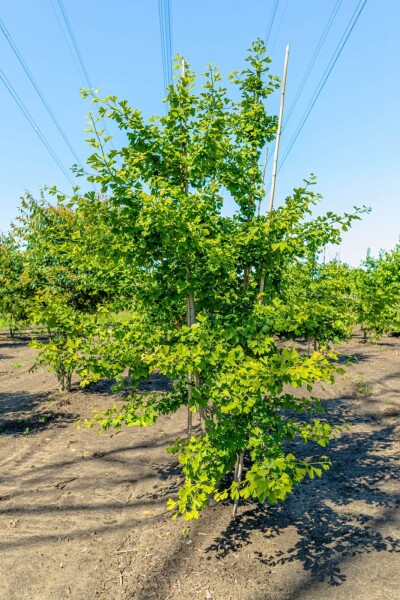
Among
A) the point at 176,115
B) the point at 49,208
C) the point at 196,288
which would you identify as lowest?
the point at 196,288

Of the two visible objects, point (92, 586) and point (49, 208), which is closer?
point (92, 586)

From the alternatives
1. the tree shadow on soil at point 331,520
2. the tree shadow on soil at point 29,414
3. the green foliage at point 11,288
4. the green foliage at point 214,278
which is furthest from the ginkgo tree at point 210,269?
the green foliage at point 11,288

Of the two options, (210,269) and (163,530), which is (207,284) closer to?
(210,269)

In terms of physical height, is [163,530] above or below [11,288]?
below

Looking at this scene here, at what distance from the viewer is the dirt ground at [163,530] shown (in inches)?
151

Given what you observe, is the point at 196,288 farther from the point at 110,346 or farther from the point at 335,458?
the point at 335,458

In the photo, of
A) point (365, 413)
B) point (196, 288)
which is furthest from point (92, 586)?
point (365, 413)

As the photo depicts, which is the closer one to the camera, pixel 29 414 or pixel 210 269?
pixel 210 269

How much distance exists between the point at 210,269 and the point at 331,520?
11.0ft

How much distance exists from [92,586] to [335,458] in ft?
14.4

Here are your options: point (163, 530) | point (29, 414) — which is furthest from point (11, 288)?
point (163, 530)

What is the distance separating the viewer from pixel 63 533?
15.4 ft

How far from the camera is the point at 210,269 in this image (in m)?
4.14

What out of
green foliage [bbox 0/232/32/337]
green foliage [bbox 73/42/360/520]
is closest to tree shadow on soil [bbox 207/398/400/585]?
green foliage [bbox 73/42/360/520]
